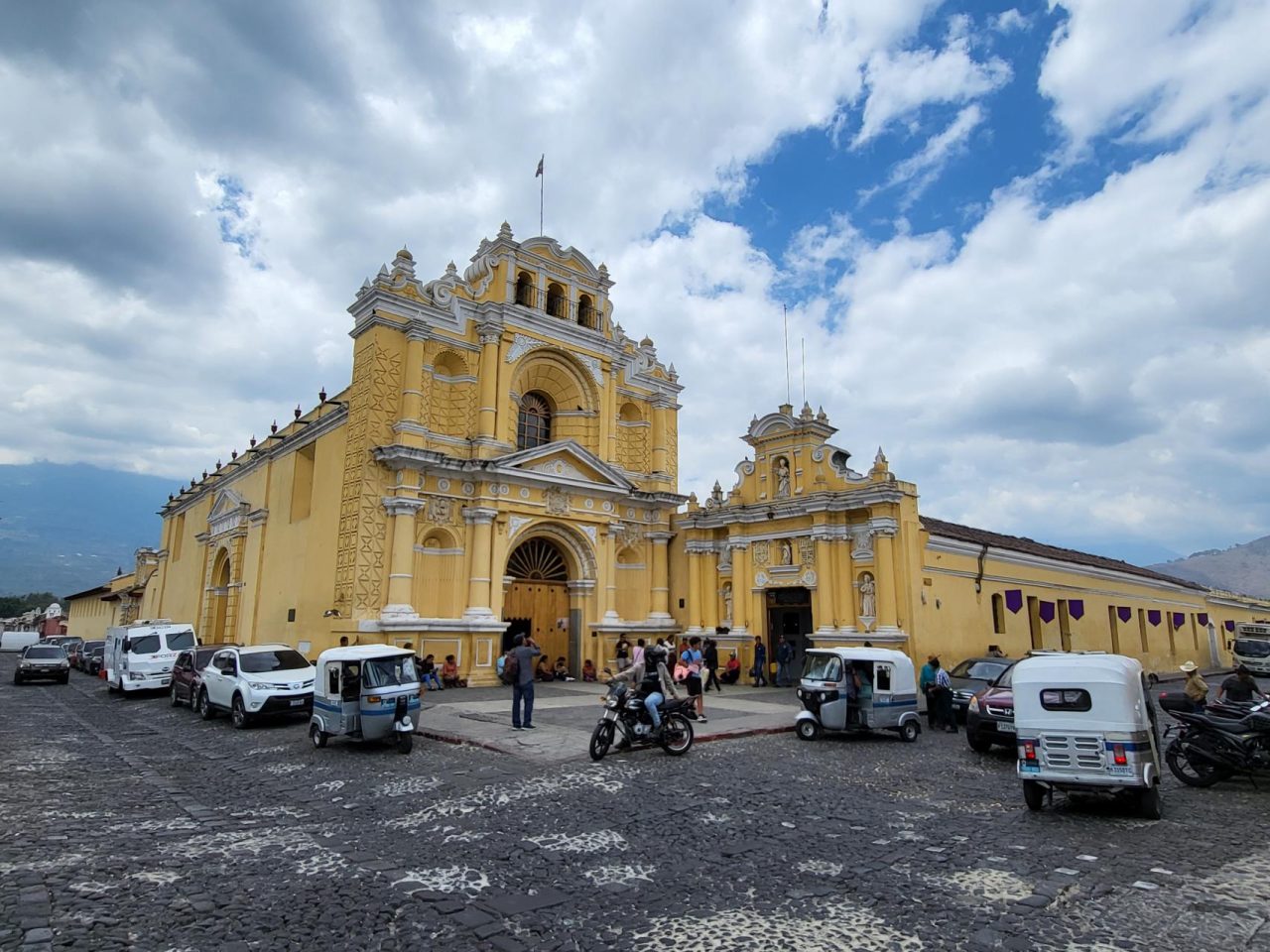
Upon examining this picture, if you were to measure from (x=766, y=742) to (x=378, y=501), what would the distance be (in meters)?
13.3

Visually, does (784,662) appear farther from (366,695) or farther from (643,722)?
(366,695)

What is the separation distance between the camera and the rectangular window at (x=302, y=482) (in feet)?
85.1

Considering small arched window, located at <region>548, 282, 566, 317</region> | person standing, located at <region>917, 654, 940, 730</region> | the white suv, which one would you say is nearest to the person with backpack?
the white suv

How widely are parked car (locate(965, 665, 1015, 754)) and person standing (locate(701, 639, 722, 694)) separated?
31.5 feet

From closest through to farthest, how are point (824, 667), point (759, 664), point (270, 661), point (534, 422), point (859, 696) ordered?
point (859, 696) → point (824, 667) → point (270, 661) → point (759, 664) → point (534, 422)

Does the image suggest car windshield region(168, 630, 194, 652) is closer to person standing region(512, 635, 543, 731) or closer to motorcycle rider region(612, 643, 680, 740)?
person standing region(512, 635, 543, 731)

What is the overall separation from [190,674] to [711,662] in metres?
14.2

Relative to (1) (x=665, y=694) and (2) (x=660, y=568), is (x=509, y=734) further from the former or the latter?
(2) (x=660, y=568)

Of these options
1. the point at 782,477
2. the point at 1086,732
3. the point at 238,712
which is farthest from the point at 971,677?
the point at 238,712

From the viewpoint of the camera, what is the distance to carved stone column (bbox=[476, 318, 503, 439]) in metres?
23.5

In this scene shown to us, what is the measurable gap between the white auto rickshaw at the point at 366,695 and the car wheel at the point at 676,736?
3.86 m

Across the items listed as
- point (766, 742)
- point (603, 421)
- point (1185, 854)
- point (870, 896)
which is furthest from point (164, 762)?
point (603, 421)

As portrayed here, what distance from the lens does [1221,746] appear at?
9586 millimetres

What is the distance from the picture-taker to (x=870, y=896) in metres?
5.62
